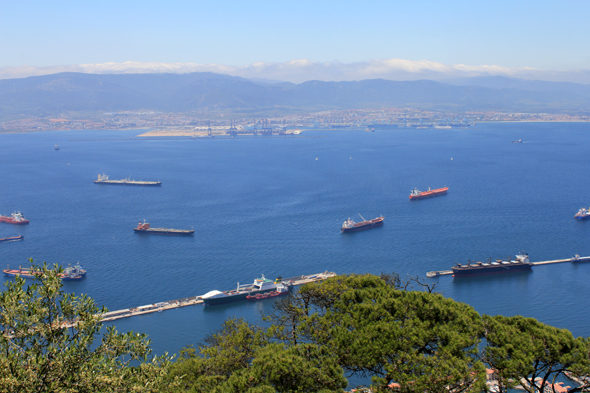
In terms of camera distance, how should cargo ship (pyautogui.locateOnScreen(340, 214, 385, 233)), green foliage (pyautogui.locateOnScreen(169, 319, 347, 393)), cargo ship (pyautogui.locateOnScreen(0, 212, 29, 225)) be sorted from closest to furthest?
1. green foliage (pyautogui.locateOnScreen(169, 319, 347, 393))
2. cargo ship (pyautogui.locateOnScreen(340, 214, 385, 233))
3. cargo ship (pyautogui.locateOnScreen(0, 212, 29, 225))

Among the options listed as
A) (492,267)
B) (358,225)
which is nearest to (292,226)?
(358,225)

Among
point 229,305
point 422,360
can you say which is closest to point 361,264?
point 229,305

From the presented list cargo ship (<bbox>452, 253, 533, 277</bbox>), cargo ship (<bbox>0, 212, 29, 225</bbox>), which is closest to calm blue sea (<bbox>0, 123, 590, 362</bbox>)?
cargo ship (<bbox>452, 253, 533, 277</bbox>)

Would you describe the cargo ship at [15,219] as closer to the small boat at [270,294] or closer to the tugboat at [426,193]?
the small boat at [270,294]

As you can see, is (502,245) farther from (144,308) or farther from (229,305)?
(144,308)

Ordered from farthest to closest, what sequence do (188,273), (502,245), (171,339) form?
1. (502,245)
2. (188,273)
3. (171,339)

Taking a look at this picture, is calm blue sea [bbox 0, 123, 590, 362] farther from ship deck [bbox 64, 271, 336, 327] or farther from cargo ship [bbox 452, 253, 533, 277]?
cargo ship [bbox 452, 253, 533, 277]
